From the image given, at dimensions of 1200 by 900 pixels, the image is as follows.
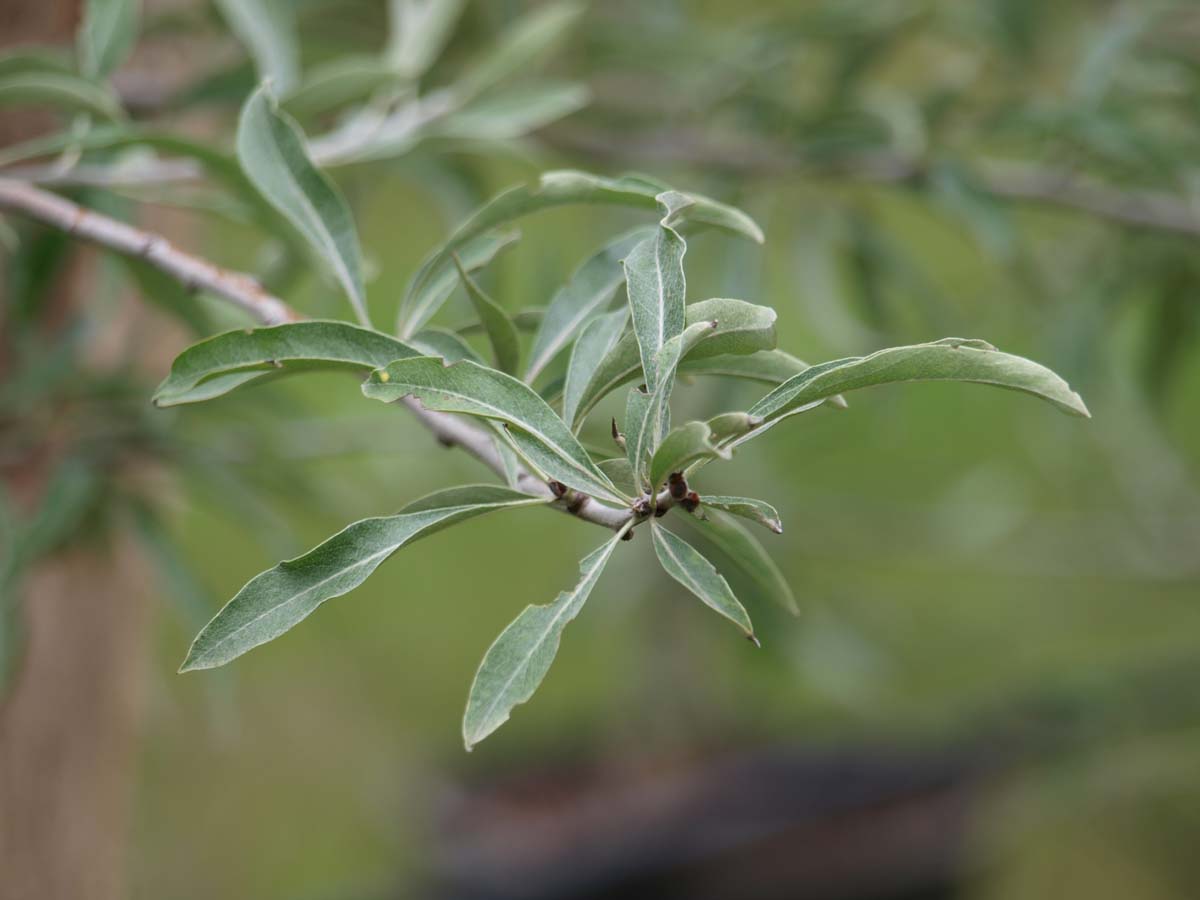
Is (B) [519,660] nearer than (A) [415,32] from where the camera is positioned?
Yes

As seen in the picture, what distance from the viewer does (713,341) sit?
0.24m

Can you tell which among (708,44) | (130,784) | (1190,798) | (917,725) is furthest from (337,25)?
(1190,798)

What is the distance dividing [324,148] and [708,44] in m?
0.31

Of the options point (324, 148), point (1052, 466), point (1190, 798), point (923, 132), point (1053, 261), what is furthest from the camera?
point (1190, 798)

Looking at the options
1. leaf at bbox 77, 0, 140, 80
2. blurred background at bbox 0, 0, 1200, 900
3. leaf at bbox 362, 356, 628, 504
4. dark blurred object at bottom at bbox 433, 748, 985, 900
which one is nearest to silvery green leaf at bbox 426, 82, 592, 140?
blurred background at bbox 0, 0, 1200, 900

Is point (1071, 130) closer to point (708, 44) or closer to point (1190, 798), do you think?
point (708, 44)

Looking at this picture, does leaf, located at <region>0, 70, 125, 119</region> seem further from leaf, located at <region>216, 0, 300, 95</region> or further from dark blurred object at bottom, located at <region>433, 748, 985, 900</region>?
dark blurred object at bottom, located at <region>433, 748, 985, 900</region>

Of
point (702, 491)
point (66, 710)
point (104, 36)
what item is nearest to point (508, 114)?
point (104, 36)

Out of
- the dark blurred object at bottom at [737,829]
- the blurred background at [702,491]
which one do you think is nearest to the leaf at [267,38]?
the blurred background at [702,491]

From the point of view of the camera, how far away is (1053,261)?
80 cm

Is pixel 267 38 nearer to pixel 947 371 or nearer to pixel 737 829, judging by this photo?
pixel 947 371

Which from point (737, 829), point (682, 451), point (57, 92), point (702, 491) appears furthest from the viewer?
→ point (737, 829)

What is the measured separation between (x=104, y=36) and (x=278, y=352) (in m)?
0.21

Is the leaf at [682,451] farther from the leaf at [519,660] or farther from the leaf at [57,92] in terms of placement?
the leaf at [57,92]
